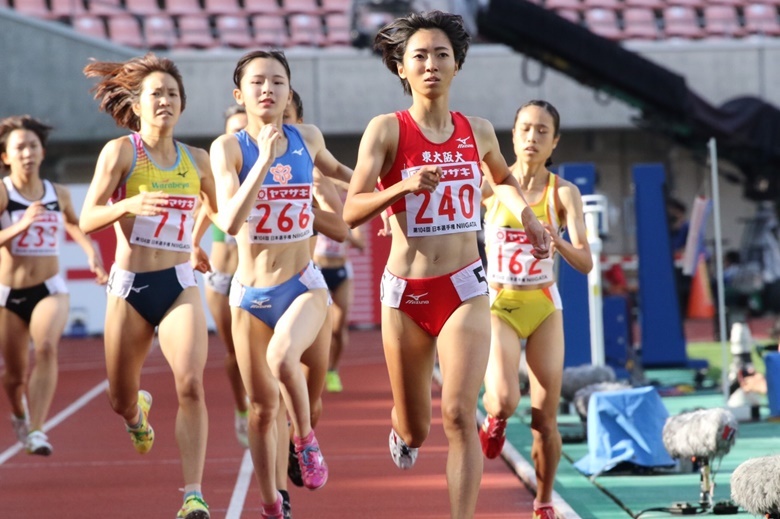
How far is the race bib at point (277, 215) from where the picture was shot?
622 cm

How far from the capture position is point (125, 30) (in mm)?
24797

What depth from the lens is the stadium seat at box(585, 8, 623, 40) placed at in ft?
83.9

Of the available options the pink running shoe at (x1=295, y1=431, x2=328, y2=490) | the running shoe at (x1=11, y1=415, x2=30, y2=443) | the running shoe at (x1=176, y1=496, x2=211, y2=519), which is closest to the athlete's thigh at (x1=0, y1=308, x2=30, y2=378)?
the running shoe at (x1=11, y1=415, x2=30, y2=443)

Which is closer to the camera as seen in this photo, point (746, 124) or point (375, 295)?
point (746, 124)

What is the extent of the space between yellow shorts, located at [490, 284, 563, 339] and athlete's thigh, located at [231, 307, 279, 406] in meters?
1.33

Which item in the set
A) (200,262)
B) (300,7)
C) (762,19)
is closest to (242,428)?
(200,262)

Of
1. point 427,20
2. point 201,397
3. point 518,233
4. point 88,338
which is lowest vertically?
point 88,338

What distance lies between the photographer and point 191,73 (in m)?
24.2

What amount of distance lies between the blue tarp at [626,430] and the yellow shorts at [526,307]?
1.57 m

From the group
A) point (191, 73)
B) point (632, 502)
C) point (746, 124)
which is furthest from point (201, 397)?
point (191, 73)

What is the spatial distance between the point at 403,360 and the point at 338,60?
19202 millimetres

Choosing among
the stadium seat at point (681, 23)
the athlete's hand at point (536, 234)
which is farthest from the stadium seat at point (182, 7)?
the athlete's hand at point (536, 234)

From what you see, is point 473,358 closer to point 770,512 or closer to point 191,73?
point 770,512

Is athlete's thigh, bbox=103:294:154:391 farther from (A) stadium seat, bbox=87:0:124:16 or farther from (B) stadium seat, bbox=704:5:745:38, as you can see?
(B) stadium seat, bbox=704:5:745:38
